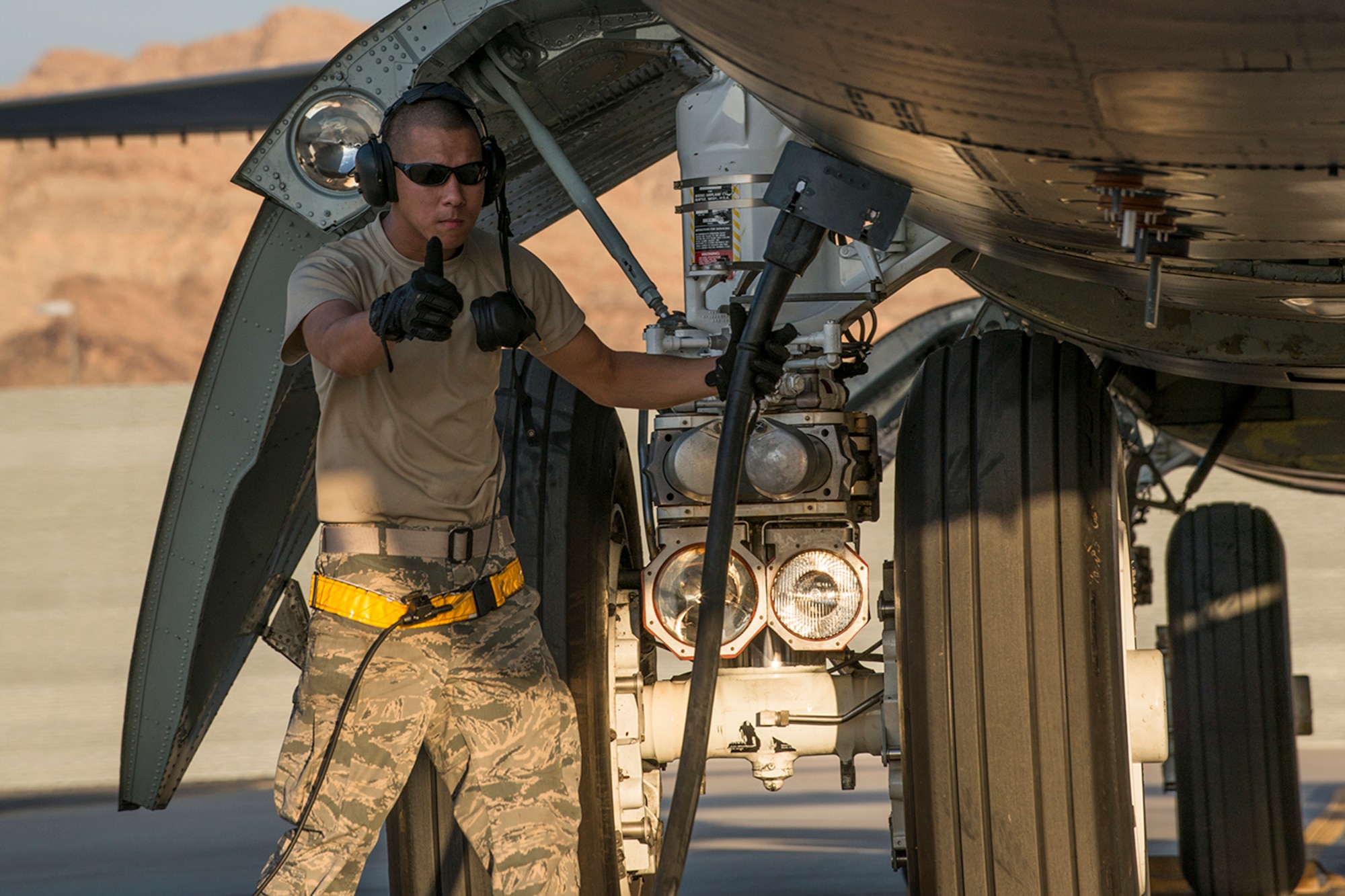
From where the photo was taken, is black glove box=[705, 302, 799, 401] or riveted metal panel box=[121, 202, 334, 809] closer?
black glove box=[705, 302, 799, 401]

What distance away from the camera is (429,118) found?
247 cm

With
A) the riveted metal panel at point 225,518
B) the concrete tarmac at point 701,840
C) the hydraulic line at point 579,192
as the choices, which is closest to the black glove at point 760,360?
the hydraulic line at point 579,192

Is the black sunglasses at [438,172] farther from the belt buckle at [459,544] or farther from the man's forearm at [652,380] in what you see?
the belt buckle at [459,544]

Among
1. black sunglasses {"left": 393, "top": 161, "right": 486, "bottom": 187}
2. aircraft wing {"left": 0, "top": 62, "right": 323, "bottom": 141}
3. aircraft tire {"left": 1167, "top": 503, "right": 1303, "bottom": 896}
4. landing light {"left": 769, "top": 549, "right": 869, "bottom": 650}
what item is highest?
aircraft wing {"left": 0, "top": 62, "right": 323, "bottom": 141}

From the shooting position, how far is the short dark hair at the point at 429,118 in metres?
2.47

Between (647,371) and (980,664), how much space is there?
0.77 metres

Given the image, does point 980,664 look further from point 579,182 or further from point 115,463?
point 115,463

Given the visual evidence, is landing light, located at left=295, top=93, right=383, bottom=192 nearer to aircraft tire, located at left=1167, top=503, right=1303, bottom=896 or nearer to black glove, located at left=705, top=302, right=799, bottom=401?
black glove, located at left=705, top=302, right=799, bottom=401

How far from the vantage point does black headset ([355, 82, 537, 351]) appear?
2266 millimetres

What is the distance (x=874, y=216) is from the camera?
219 cm

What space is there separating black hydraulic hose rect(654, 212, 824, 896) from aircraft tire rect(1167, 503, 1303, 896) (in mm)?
2922

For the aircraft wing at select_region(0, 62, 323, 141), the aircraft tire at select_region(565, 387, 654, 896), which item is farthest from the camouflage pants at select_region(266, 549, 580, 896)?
the aircraft wing at select_region(0, 62, 323, 141)

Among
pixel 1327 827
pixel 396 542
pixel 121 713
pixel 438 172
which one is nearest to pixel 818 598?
pixel 396 542

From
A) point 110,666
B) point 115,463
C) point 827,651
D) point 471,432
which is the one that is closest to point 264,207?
point 471,432
